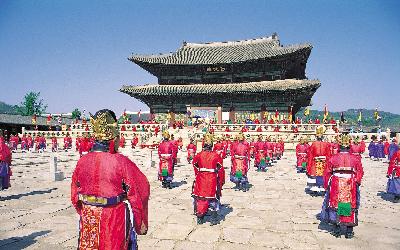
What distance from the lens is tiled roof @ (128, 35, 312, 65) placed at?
98.4 ft

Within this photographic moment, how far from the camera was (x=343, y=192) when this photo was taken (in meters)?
4.88

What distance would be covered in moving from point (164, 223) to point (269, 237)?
188 centimetres

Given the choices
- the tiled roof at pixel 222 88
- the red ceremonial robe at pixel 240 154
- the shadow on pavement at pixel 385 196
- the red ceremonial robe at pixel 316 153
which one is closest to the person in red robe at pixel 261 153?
the red ceremonial robe at pixel 240 154

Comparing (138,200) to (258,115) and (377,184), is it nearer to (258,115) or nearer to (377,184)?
(377,184)

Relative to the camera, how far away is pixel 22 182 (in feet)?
32.3

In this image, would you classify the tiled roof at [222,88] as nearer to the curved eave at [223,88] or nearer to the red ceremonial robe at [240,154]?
the curved eave at [223,88]

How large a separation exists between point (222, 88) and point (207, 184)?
24557 millimetres

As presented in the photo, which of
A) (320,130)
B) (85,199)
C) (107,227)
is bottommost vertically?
(107,227)

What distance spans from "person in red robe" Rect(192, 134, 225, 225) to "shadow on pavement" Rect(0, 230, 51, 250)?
2.58 meters

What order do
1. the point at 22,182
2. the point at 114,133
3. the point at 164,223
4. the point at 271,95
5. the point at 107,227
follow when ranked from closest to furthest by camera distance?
the point at 107,227, the point at 114,133, the point at 164,223, the point at 22,182, the point at 271,95

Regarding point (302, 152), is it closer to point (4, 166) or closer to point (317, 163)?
point (317, 163)

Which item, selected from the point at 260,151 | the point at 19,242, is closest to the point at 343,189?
the point at 19,242

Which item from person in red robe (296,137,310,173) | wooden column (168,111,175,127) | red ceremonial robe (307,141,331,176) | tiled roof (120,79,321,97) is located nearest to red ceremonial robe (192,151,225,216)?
red ceremonial robe (307,141,331,176)

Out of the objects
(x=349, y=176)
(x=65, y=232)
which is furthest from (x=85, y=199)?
(x=349, y=176)
